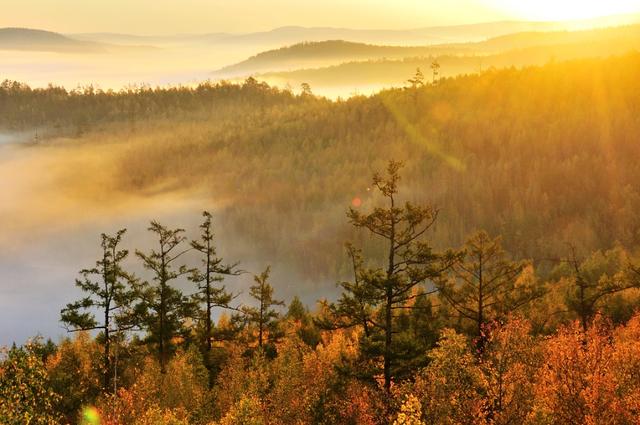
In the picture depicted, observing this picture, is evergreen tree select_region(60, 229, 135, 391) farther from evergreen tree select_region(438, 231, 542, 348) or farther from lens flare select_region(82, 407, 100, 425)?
evergreen tree select_region(438, 231, 542, 348)

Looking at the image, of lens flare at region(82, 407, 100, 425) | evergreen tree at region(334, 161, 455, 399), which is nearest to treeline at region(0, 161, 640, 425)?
evergreen tree at region(334, 161, 455, 399)

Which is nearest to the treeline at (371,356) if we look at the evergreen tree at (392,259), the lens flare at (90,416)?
the evergreen tree at (392,259)

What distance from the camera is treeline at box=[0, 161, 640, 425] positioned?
31469 millimetres

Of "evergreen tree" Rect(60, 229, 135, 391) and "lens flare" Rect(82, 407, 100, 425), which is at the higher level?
"evergreen tree" Rect(60, 229, 135, 391)

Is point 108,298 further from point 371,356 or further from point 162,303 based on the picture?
point 371,356

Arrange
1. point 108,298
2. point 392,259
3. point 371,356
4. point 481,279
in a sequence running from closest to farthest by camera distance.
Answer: point 392,259 < point 371,356 < point 481,279 < point 108,298

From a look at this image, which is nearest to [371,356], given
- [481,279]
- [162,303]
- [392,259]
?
[392,259]

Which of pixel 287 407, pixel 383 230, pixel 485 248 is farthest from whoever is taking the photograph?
pixel 287 407

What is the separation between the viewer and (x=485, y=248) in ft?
135

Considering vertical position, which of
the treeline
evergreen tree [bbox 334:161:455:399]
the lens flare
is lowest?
the lens flare

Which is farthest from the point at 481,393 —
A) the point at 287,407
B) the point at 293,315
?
the point at 293,315

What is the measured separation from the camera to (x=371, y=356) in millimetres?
33750

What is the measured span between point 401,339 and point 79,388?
102 ft

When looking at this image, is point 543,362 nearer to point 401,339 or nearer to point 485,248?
point 485,248
